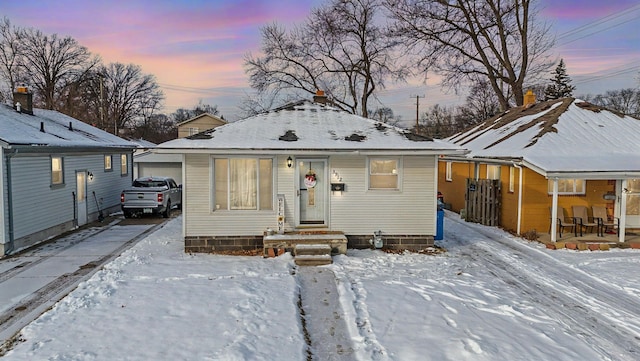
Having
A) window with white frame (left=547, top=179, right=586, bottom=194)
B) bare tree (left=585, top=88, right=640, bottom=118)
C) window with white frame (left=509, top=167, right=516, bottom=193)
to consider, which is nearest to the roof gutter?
window with white frame (left=509, top=167, right=516, bottom=193)

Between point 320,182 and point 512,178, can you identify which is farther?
point 512,178

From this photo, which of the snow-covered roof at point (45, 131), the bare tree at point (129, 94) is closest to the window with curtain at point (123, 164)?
the snow-covered roof at point (45, 131)

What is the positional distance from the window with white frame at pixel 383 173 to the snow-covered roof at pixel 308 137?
0.52 m

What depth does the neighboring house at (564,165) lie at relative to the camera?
39.9ft

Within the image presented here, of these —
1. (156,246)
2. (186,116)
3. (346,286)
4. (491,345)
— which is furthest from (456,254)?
(186,116)

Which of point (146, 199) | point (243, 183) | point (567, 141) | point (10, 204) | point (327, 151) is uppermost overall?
point (567, 141)

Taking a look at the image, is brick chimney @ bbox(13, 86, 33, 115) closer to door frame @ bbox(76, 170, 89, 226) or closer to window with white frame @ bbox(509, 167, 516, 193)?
door frame @ bbox(76, 170, 89, 226)

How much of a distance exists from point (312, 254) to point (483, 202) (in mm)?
8318

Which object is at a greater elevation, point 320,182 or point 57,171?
point 57,171

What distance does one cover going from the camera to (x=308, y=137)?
38.1 feet

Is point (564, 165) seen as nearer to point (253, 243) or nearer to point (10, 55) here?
point (253, 243)

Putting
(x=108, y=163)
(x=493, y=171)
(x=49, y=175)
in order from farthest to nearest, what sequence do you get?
(x=108, y=163) < (x=493, y=171) < (x=49, y=175)

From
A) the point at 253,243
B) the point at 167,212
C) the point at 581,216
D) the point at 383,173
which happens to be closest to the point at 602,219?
the point at 581,216

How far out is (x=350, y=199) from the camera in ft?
37.1
